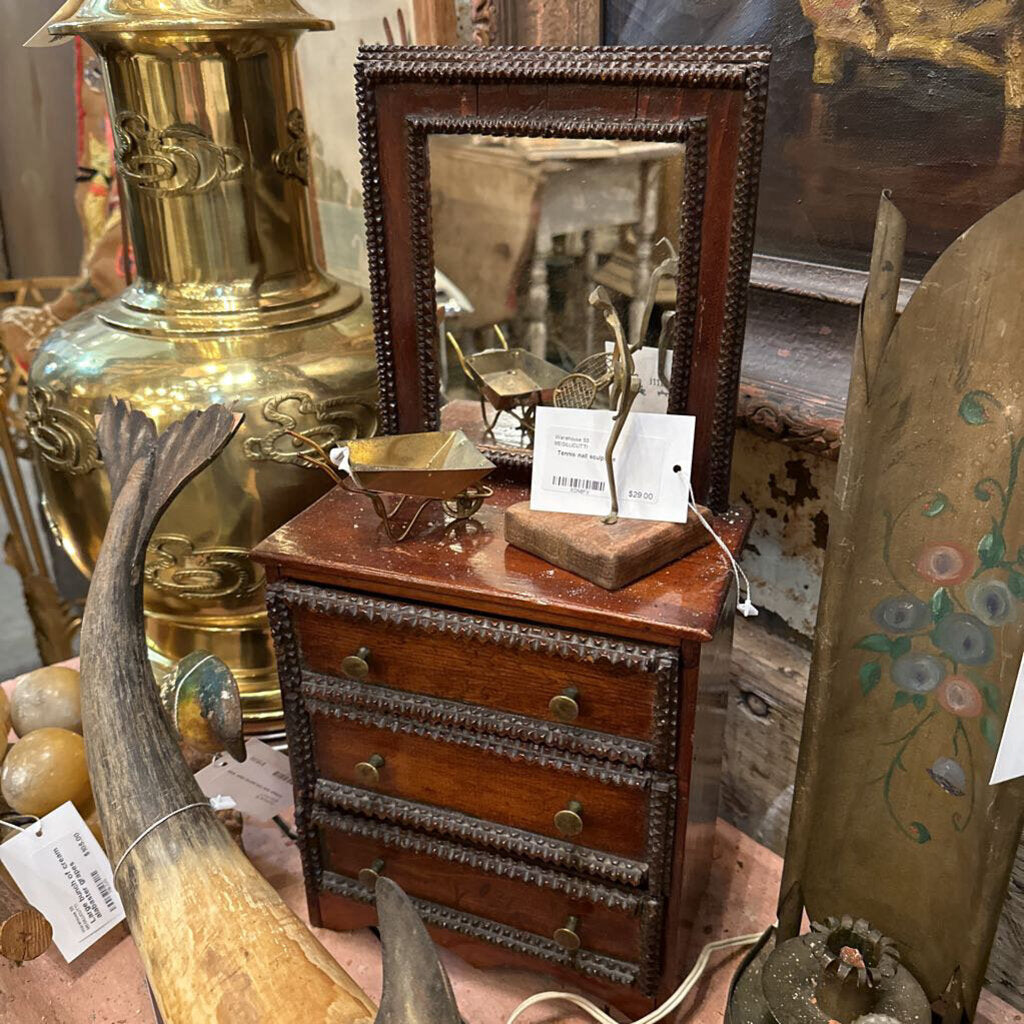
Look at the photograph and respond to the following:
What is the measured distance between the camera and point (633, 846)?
1.02 metres

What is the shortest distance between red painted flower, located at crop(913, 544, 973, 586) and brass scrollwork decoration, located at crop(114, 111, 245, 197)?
3.23 feet

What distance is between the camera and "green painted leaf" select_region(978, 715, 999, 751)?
0.91 m

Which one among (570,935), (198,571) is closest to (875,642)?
(570,935)

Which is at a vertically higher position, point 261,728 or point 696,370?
point 696,370

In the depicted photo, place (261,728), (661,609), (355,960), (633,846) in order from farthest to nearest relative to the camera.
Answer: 1. (261,728)
2. (355,960)
3. (633,846)
4. (661,609)

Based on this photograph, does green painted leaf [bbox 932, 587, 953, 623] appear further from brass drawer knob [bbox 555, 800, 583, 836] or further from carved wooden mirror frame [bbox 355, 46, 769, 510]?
brass drawer knob [bbox 555, 800, 583, 836]

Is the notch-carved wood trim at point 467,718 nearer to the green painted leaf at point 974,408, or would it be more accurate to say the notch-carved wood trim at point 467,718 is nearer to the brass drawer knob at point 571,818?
the brass drawer knob at point 571,818

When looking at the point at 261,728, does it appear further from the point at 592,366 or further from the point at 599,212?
the point at 599,212

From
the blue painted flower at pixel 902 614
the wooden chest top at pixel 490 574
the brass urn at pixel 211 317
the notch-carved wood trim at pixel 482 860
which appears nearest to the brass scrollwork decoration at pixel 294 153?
the brass urn at pixel 211 317

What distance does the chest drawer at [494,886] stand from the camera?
1062 mm

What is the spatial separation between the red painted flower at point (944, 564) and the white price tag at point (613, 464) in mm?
239

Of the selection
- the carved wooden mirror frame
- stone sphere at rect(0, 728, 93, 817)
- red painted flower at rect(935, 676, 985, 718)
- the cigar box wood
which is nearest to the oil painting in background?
the carved wooden mirror frame

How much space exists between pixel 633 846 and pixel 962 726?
36 cm

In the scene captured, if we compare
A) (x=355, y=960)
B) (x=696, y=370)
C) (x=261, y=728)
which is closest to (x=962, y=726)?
(x=696, y=370)
